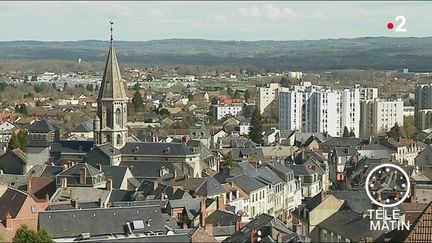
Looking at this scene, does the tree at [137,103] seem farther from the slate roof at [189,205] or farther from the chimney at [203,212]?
the chimney at [203,212]

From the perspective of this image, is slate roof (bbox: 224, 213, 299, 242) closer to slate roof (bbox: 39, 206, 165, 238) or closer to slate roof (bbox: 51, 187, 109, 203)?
slate roof (bbox: 39, 206, 165, 238)

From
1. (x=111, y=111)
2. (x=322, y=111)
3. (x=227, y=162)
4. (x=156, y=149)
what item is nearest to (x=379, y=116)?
(x=322, y=111)

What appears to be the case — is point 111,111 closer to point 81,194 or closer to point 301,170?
point 301,170

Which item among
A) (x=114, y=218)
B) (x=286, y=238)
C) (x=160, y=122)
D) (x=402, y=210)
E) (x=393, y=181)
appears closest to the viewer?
(x=286, y=238)

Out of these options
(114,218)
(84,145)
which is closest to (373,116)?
(84,145)

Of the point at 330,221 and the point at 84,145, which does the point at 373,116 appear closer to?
the point at 84,145

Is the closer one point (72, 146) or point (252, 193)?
point (252, 193)

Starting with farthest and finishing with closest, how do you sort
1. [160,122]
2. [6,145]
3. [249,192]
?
[160,122] → [6,145] → [249,192]
